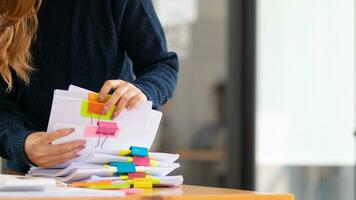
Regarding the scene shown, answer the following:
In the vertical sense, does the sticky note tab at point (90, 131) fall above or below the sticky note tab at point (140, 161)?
above

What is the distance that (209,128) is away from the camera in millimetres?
4438

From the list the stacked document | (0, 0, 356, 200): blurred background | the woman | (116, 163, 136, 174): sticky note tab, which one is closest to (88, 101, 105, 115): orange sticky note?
the stacked document

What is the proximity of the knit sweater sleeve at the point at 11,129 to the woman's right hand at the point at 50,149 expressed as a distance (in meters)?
0.03

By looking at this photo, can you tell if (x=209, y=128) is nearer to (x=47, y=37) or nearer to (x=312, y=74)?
(x=312, y=74)

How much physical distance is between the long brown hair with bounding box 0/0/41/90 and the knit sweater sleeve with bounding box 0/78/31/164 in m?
0.03

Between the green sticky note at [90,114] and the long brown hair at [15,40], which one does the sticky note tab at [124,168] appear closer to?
the green sticky note at [90,114]

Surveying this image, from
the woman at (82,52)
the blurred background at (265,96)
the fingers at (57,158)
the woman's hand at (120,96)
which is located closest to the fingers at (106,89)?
the woman's hand at (120,96)

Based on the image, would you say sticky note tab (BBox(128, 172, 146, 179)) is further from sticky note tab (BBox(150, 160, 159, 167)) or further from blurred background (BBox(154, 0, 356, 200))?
blurred background (BBox(154, 0, 356, 200))

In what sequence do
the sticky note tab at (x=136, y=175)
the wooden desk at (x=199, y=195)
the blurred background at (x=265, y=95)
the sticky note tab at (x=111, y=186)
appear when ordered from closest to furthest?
1. the wooden desk at (x=199, y=195)
2. the sticky note tab at (x=111, y=186)
3. the sticky note tab at (x=136, y=175)
4. the blurred background at (x=265, y=95)

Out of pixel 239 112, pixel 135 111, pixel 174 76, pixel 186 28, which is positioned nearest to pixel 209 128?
pixel 239 112

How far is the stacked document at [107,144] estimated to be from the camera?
1.44 metres

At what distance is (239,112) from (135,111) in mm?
2878

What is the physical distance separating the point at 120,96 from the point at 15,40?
14.3 inches

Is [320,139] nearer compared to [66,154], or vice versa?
[66,154]
